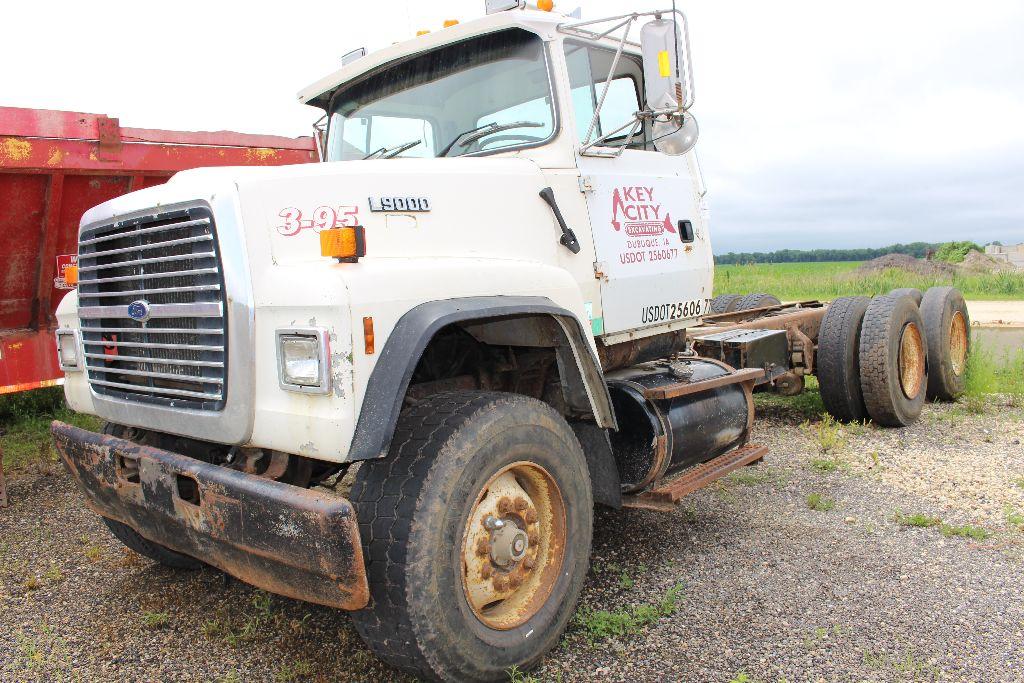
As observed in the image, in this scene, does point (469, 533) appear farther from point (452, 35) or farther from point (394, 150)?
point (452, 35)

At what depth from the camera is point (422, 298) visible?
2.74m

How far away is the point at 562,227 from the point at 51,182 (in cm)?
400

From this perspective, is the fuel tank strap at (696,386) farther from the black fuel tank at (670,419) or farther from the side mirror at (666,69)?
the side mirror at (666,69)

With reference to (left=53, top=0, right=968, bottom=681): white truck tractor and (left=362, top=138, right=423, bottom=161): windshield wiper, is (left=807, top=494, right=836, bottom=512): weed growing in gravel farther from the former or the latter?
(left=362, top=138, right=423, bottom=161): windshield wiper

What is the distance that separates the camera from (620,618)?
128 inches

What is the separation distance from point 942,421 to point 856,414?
3.13 ft

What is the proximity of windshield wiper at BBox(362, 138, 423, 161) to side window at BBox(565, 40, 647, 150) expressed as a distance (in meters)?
0.80

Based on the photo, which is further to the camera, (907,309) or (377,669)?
(907,309)

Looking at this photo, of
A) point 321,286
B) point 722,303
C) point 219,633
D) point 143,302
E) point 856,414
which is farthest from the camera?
point 722,303

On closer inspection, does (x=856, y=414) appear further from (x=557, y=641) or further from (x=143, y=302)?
(x=143, y=302)

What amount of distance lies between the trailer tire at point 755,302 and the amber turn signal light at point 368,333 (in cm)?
569

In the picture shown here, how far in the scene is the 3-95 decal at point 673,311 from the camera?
Result: 13.6 ft

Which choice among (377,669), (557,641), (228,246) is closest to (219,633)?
(377,669)

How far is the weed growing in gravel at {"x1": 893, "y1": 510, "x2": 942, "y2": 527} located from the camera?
4.33m
